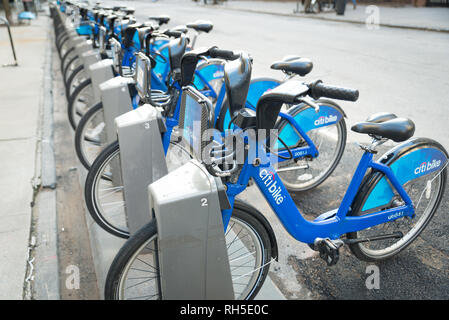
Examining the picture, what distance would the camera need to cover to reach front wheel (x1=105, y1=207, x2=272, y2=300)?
193 cm

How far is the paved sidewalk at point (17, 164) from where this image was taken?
108 inches

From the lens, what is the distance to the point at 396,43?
1059cm

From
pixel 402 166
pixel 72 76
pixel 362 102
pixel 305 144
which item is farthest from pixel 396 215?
pixel 72 76

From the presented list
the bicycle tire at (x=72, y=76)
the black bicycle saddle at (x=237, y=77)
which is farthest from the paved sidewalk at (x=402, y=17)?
the black bicycle saddle at (x=237, y=77)

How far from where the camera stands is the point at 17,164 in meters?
4.23

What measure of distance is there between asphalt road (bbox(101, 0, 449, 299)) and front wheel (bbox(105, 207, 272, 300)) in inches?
11.3

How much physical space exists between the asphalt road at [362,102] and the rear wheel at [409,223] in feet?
0.33

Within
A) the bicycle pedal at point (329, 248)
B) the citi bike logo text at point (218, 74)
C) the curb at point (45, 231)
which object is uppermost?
the citi bike logo text at point (218, 74)

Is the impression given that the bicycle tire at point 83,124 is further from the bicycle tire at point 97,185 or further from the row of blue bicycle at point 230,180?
the bicycle tire at point 97,185

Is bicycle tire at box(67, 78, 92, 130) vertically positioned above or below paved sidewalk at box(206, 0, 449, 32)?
above

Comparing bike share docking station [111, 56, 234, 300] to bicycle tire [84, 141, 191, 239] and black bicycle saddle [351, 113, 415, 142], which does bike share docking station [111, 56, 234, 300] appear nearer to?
black bicycle saddle [351, 113, 415, 142]

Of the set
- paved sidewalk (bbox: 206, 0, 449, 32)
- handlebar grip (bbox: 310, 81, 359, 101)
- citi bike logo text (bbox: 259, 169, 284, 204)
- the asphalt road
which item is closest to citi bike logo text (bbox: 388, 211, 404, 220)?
the asphalt road

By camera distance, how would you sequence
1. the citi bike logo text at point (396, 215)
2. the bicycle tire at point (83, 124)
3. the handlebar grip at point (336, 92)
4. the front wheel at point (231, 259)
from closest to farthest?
the handlebar grip at point (336, 92) → the front wheel at point (231, 259) → the citi bike logo text at point (396, 215) → the bicycle tire at point (83, 124)

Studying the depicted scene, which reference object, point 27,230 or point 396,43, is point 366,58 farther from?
point 27,230
